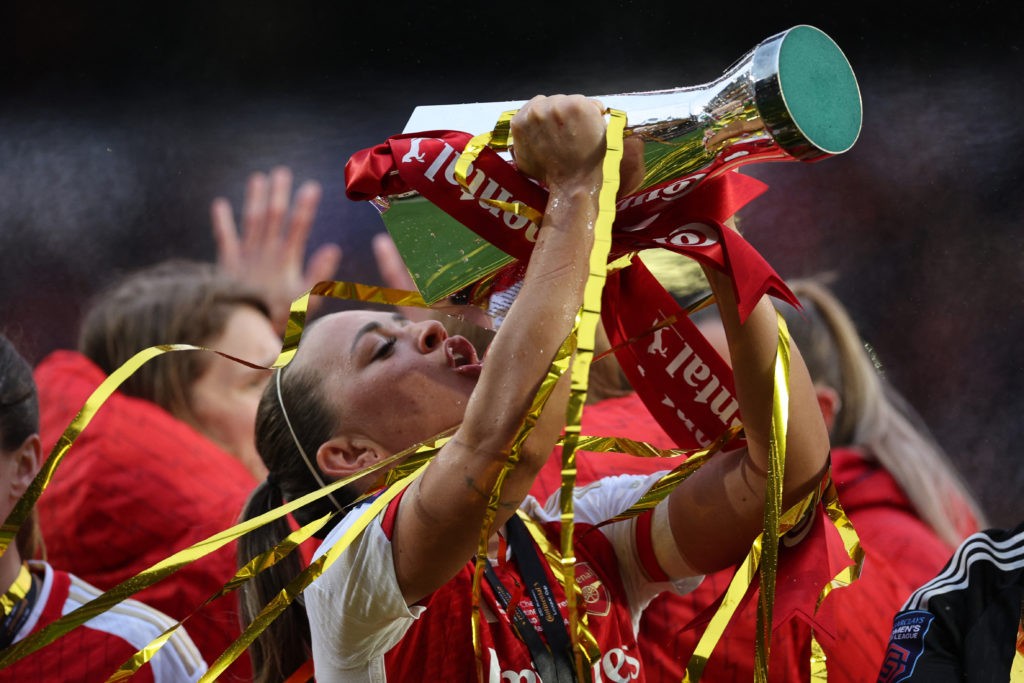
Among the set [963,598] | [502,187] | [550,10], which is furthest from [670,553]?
[550,10]

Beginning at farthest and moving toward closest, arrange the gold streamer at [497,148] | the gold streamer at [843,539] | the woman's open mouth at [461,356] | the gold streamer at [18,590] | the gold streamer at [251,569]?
the gold streamer at [18,590], the woman's open mouth at [461,356], the gold streamer at [843,539], the gold streamer at [251,569], the gold streamer at [497,148]

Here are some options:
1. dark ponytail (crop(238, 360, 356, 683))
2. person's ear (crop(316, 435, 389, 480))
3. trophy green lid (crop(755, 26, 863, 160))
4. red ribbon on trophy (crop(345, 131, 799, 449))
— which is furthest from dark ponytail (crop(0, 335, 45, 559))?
trophy green lid (crop(755, 26, 863, 160))

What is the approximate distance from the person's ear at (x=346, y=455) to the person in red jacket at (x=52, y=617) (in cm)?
50

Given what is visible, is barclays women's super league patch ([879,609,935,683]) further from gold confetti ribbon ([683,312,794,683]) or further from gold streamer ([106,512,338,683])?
gold streamer ([106,512,338,683])

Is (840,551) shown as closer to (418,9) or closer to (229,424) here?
(229,424)

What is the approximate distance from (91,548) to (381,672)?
0.77 m

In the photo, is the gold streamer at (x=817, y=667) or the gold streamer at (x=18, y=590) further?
the gold streamer at (x=18, y=590)

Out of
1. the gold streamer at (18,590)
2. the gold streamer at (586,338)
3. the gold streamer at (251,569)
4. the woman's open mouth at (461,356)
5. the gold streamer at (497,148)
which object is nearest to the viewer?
the gold streamer at (586,338)

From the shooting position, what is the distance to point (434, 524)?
1.04 metres

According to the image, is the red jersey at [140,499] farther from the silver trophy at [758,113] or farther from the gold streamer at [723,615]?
the silver trophy at [758,113]

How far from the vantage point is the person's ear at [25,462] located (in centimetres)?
176

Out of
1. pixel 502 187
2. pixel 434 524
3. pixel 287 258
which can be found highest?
pixel 287 258

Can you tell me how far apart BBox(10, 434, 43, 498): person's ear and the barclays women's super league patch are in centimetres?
129

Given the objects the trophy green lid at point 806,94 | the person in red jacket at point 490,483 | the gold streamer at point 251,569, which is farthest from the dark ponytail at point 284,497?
the trophy green lid at point 806,94
